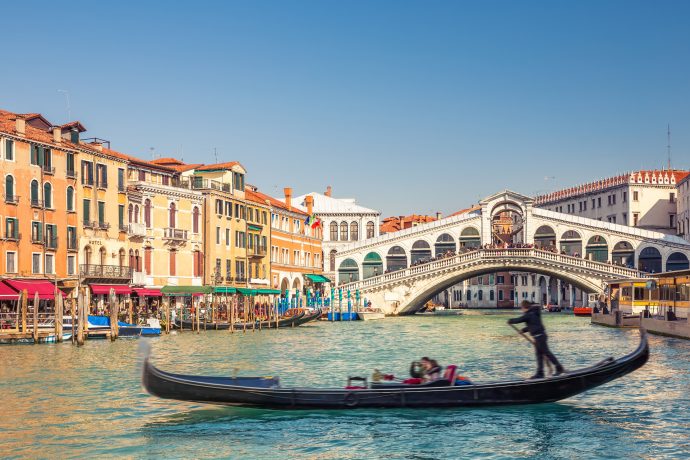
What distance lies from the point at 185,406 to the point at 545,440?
5.30 m

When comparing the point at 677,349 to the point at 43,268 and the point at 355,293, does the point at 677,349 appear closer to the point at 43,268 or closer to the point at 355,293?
the point at 43,268

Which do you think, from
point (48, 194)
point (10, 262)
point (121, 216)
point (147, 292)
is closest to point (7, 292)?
point (10, 262)

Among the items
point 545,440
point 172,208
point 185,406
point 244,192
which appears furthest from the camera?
point 244,192

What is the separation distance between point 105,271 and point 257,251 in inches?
447

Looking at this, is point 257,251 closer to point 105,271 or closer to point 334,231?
point 105,271

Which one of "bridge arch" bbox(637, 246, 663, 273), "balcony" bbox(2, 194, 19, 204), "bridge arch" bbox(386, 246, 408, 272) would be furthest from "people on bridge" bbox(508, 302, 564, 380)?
"bridge arch" bbox(386, 246, 408, 272)

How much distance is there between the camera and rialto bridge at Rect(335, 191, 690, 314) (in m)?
46.2

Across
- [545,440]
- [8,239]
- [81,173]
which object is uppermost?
[81,173]

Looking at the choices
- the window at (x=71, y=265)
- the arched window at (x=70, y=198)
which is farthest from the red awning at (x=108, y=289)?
the arched window at (x=70, y=198)

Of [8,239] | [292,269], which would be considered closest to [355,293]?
[292,269]

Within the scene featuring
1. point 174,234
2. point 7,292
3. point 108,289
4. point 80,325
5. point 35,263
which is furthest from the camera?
point 174,234

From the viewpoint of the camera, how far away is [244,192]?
41.5 m

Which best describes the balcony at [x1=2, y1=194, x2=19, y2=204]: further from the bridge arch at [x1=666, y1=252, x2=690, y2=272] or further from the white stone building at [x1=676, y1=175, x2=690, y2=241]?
the white stone building at [x1=676, y1=175, x2=690, y2=241]

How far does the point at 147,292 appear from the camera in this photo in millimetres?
33812
